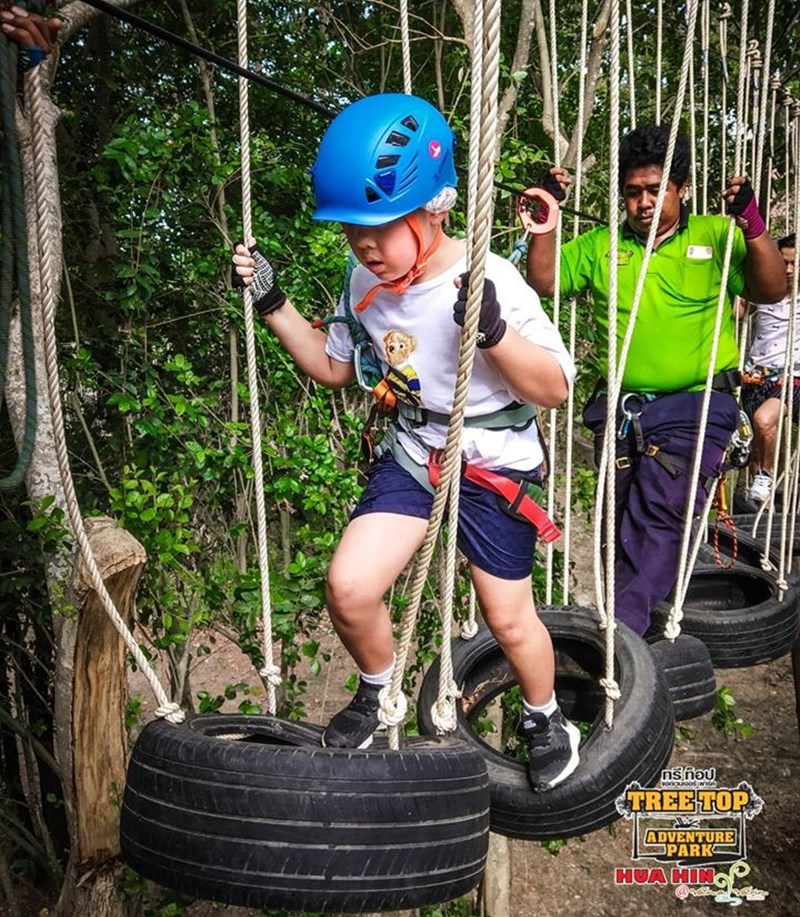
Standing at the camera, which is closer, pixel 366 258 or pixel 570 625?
pixel 366 258

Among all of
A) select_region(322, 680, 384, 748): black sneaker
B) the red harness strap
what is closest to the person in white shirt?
the red harness strap

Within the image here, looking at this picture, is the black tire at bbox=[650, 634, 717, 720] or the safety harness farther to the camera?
the black tire at bbox=[650, 634, 717, 720]

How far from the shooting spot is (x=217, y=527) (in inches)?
156

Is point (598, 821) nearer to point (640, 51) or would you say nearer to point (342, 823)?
point (342, 823)

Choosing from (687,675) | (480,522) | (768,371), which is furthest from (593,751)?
(768,371)

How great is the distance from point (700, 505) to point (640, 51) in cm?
462

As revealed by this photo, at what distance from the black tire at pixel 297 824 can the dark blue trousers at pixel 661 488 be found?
1222 mm

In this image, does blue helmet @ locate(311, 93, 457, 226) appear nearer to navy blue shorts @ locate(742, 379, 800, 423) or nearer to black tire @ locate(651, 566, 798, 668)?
black tire @ locate(651, 566, 798, 668)

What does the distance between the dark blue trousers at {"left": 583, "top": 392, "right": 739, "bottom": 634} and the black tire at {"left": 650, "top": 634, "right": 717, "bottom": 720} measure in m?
0.14

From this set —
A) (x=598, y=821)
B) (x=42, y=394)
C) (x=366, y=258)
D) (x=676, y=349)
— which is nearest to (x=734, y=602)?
(x=676, y=349)

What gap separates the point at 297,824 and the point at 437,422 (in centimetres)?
78

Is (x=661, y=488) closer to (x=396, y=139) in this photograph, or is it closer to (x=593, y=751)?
(x=593, y=751)

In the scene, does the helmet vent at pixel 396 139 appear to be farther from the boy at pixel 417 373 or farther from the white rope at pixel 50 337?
the white rope at pixel 50 337

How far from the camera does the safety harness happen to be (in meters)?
1.63
